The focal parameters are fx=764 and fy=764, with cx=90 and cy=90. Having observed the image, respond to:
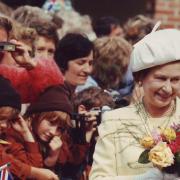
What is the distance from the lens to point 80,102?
507 cm

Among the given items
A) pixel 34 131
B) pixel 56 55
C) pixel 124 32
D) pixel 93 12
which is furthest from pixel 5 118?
pixel 93 12

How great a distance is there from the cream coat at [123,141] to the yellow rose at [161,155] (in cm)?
19

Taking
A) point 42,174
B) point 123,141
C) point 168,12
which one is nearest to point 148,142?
point 123,141

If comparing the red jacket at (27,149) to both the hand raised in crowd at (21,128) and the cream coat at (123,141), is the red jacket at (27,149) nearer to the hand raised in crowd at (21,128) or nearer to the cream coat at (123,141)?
the hand raised in crowd at (21,128)

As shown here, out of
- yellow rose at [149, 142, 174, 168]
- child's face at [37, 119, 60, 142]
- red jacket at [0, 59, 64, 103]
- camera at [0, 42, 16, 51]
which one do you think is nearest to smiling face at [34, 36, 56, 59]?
red jacket at [0, 59, 64, 103]

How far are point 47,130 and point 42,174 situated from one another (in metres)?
0.32

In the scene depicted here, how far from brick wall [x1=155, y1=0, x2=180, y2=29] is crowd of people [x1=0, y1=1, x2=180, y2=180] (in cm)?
388

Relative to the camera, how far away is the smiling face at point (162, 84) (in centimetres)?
382

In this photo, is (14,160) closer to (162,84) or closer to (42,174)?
(42,174)

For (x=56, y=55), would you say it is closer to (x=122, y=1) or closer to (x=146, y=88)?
(x=146, y=88)

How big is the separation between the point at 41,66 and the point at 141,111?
996 millimetres

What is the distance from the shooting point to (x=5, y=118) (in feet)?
14.2

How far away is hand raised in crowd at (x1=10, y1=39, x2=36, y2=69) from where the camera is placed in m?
4.57

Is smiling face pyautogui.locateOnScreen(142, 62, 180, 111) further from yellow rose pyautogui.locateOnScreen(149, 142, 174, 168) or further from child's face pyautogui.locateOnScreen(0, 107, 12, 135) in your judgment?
child's face pyautogui.locateOnScreen(0, 107, 12, 135)
